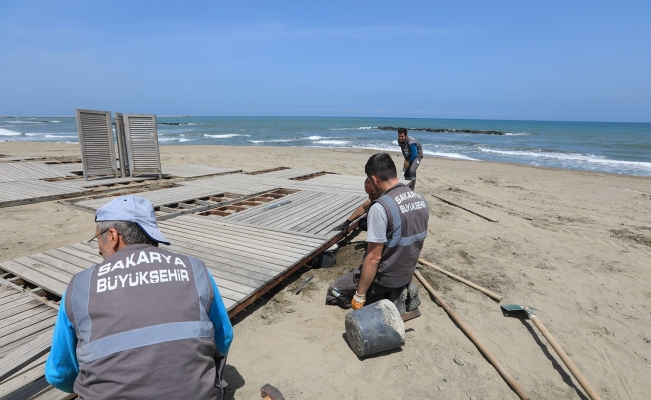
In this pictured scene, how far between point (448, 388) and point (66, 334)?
268cm

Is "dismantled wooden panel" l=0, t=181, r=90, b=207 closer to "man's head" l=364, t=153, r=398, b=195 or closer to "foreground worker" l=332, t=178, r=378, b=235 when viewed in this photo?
"foreground worker" l=332, t=178, r=378, b=235

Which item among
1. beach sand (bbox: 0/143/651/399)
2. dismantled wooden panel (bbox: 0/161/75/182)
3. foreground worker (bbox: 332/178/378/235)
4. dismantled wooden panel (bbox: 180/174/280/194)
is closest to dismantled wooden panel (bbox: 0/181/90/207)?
beach sand (bbox: 0/143/651/399)

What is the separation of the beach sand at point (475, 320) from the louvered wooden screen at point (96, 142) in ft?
7.03

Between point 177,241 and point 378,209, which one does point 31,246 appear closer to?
point 177,241

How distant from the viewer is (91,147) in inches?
362

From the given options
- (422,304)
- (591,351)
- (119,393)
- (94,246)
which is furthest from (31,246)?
(591,351)

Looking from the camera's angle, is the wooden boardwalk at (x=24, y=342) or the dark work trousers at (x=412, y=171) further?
the dark work trousers at (x=412, y=171)

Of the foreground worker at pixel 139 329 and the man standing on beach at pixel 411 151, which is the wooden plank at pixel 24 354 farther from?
the man standing on beach at pixel 411 151

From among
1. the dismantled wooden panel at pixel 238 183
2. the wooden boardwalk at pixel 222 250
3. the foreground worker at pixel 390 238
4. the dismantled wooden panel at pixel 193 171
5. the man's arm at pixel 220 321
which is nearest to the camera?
the man's arm at pixel 220 321

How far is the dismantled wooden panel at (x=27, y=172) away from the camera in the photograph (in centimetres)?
943

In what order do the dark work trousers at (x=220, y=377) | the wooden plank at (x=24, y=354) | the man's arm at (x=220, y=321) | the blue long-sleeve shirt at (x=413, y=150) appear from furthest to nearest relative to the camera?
the blue long-sleeve shirt at (x=413, y=150), the wooden plank at (x=24, y=354), the man's arm at (x=220, y=321), the dark work trousers at (x=220, y=377)

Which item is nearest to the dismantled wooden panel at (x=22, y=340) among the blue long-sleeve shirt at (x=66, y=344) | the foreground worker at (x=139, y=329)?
the blue long-sleeve shirt at (x=66, y=344)

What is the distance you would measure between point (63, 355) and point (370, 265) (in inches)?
95.0

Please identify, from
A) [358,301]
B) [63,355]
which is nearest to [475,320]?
[358,301]
